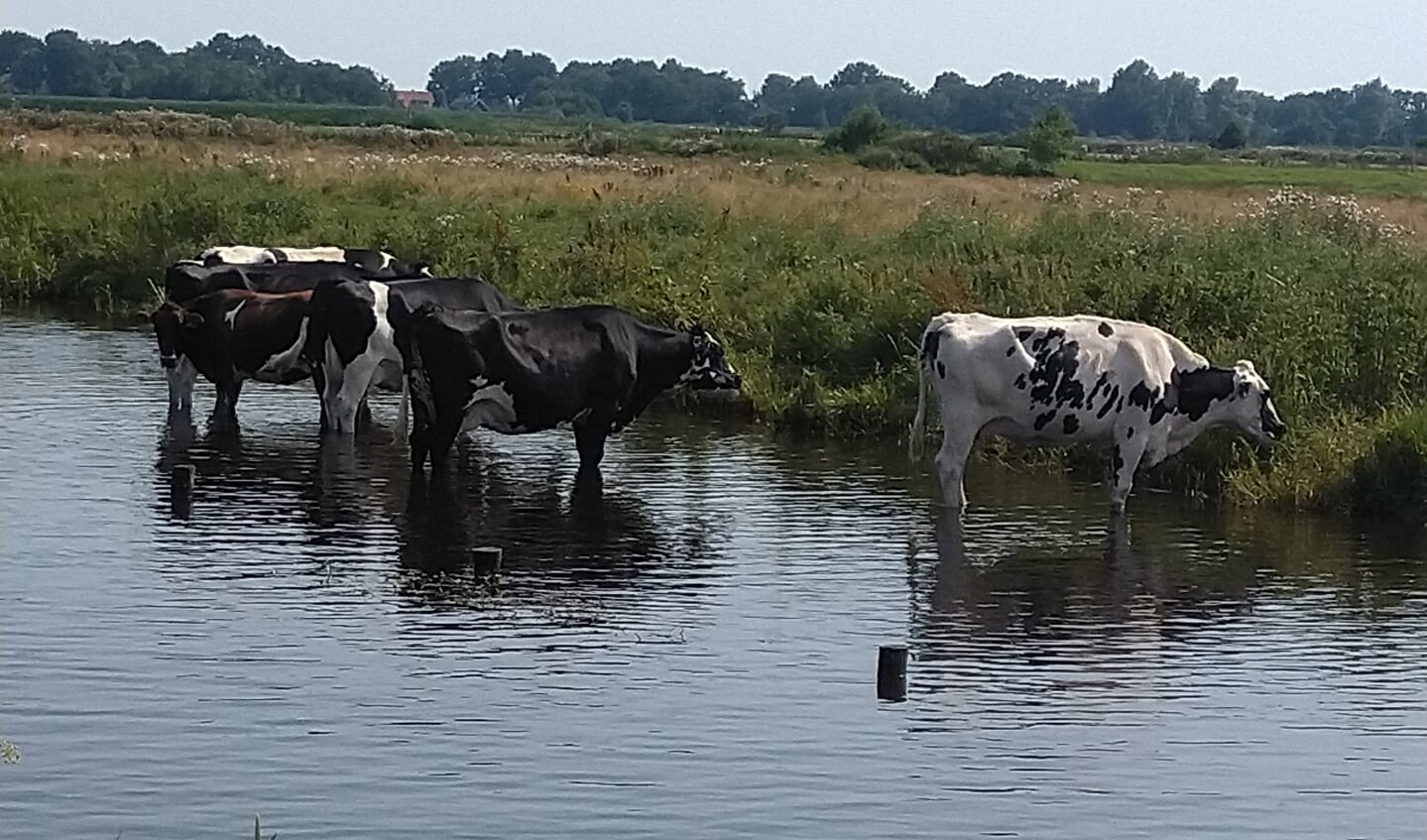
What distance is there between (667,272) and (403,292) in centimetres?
677

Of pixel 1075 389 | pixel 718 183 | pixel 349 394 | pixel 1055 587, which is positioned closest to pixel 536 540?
pixel 1055 587

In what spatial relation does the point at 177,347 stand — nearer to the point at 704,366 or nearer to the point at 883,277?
the point at 704,366

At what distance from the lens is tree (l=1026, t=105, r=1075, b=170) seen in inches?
2594

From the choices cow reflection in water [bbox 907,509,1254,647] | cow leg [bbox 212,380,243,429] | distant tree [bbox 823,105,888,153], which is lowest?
cow reflection in water [bbox 907,509,1254,647]

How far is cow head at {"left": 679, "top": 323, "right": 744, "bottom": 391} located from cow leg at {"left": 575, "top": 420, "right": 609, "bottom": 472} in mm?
1160

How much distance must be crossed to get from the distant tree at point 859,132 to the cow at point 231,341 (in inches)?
2089

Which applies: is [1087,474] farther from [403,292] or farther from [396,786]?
[396,786]

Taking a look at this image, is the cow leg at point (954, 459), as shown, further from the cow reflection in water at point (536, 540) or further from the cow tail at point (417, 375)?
the cow tail at point (417, 375)

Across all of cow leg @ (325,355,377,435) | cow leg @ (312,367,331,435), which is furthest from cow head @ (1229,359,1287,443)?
cow leg @ (312,367,331,435)

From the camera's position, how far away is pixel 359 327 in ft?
63.3

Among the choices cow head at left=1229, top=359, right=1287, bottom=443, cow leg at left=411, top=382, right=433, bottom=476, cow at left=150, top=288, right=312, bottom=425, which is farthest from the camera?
cow at left=150, top=288, right=312, bottom=425

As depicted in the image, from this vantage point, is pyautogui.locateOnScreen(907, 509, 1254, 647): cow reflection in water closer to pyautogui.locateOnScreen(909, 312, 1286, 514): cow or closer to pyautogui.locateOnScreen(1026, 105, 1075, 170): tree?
pyautogui.locateOnScreen(909, 312, 1286, 514): cow

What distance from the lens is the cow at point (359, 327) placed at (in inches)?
760

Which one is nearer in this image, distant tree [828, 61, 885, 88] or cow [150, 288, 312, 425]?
cow [150, 288, 312, 425]
